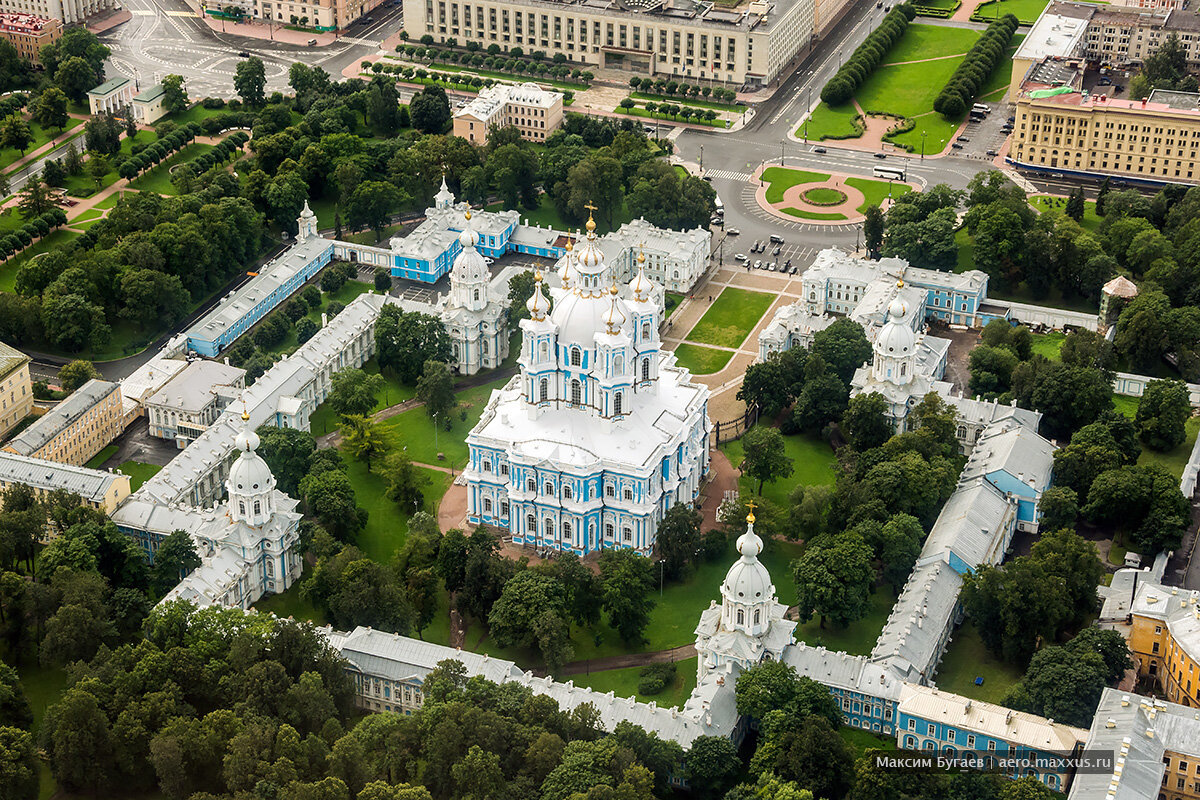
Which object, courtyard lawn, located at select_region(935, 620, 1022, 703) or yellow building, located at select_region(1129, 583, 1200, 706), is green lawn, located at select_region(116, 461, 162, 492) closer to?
courtyard lawn, located at select_region(935, 620, 1022, 703)

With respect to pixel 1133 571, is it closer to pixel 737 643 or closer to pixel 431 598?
pixel 737 643

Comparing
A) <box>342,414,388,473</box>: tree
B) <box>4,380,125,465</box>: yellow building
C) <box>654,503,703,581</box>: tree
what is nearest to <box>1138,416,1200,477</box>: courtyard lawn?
<box>654,503,703,581</box>: tree

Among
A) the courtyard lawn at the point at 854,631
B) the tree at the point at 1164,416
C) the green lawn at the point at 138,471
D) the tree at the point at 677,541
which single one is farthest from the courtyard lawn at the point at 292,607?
the tree at the point at 1164,416

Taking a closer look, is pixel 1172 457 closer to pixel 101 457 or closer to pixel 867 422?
pixel 867 422

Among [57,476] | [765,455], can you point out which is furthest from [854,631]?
[57,476]

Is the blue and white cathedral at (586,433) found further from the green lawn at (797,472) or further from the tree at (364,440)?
the tree at (364,440)

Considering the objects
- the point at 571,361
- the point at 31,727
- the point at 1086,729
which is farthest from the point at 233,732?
the point at 1086,729
